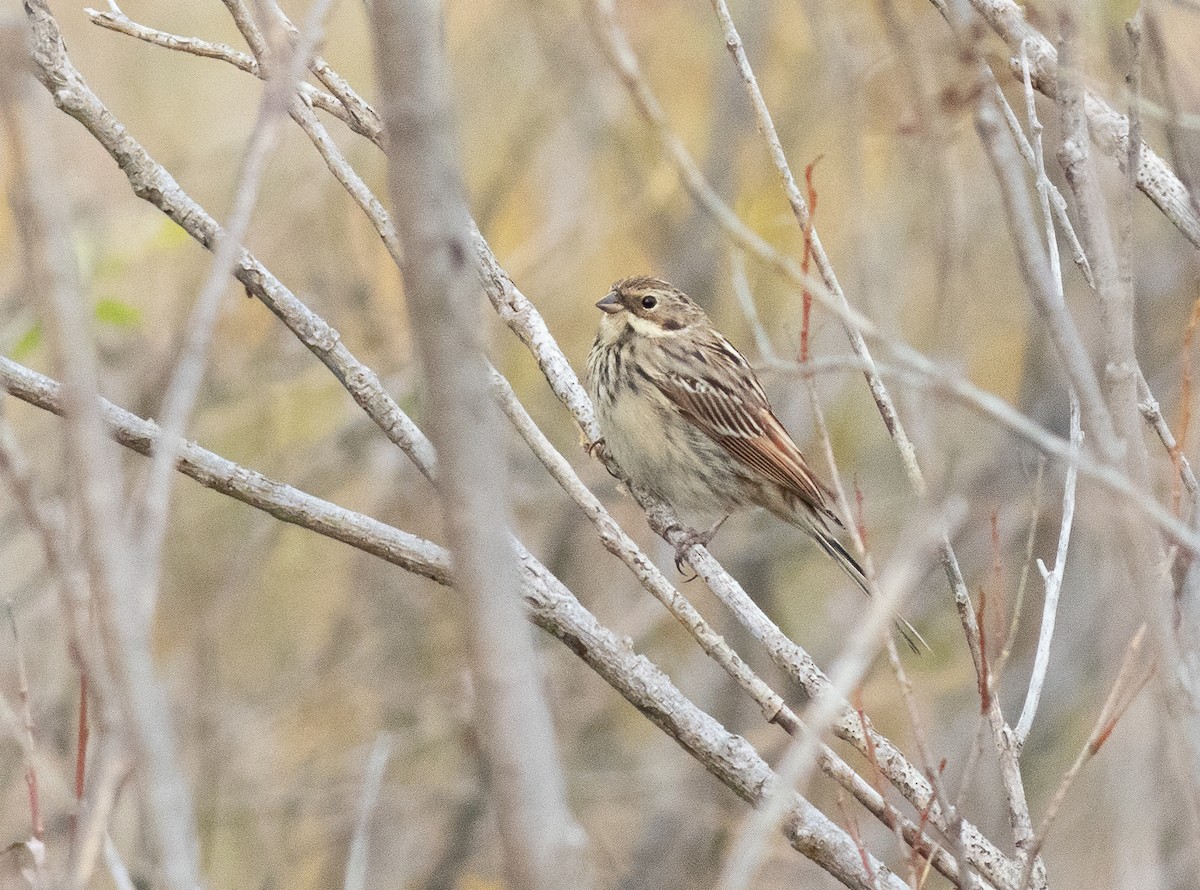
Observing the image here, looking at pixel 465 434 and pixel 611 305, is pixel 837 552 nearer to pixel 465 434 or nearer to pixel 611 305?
pixel 611 305

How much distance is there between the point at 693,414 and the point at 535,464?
2.11 meters

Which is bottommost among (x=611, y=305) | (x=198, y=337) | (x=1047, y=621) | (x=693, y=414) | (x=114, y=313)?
(x=198, y=337)

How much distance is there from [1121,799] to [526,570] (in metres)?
1.40

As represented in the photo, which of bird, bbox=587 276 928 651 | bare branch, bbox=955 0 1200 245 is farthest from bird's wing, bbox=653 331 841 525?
bare branch, bbox=955 0 1200 245

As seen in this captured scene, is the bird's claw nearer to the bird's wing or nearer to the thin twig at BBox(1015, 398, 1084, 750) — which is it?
the bird's wing

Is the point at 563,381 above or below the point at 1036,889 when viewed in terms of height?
above

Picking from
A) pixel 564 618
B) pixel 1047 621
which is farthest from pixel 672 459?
pixel 1047 621

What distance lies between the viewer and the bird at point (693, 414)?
5746 millimetres

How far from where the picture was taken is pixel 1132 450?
2.08 m

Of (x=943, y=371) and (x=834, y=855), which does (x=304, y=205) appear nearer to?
(x=834, y=855)

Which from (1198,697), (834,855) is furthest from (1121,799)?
(1198,697)

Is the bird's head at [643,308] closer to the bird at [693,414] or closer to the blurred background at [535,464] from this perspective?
the bird at [693,414]

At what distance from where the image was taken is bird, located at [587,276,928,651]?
5.75 metres

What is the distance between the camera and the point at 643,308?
5891mm
